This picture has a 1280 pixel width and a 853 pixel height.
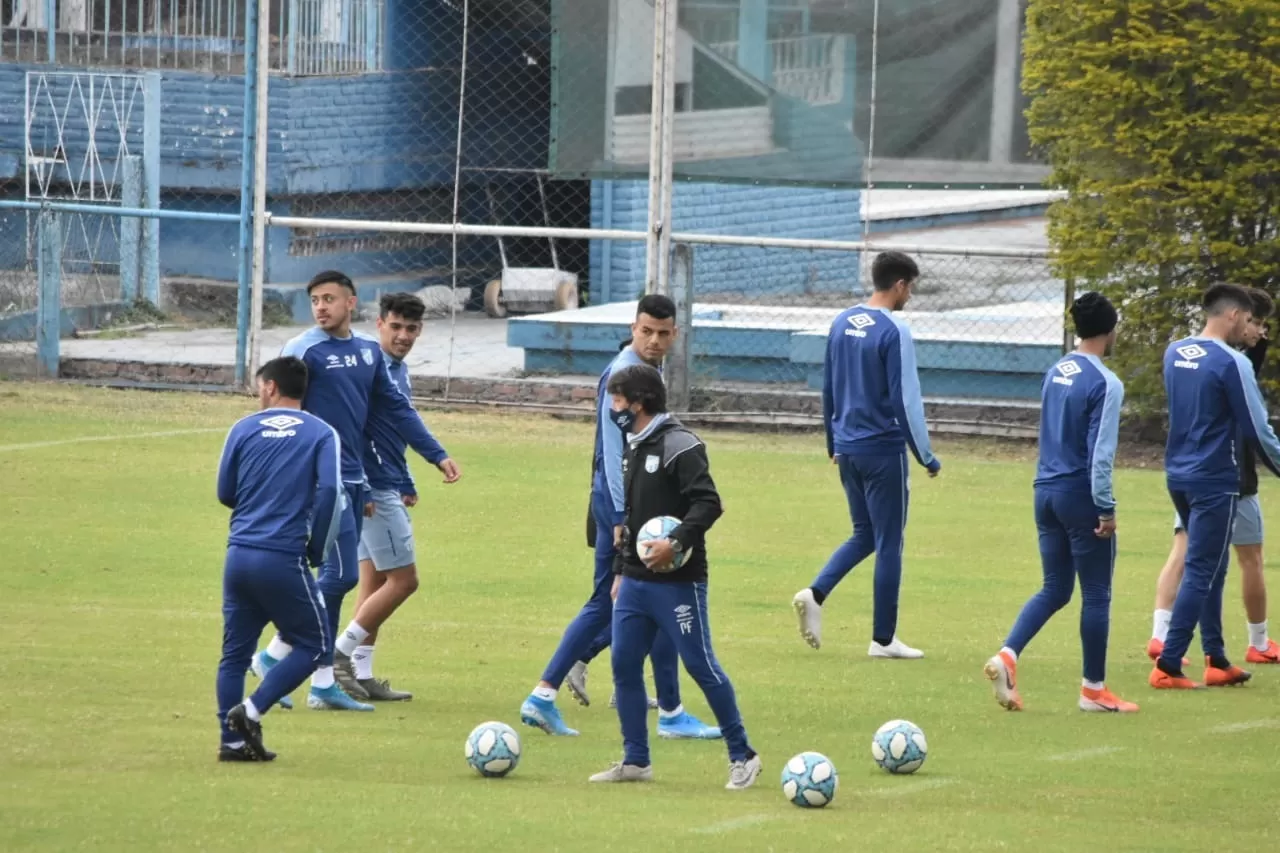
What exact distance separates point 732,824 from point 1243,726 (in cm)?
320

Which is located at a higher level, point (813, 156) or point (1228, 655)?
point (813, 156)

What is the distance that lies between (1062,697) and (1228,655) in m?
1.65

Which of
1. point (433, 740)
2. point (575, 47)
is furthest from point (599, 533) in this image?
point (575, 47)

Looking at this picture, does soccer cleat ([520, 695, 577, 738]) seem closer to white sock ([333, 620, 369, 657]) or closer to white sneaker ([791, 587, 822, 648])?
white sock ([333, 620, 369, 657])

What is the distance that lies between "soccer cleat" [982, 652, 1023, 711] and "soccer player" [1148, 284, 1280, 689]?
1039 millimetres

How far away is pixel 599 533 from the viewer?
889 centimetres

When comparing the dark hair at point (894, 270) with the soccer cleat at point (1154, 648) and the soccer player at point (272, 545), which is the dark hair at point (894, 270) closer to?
the soccer cleat at point (1154, 648)

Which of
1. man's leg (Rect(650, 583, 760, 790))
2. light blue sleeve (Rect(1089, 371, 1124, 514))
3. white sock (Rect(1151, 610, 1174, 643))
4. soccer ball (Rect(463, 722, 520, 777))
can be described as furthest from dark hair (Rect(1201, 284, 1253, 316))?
soccer ball (Rect(463, 722, 520, 777))

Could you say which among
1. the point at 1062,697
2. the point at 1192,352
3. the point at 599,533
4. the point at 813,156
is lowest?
the point at 1062,697

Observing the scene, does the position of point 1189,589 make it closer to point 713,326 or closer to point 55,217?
point 713,326

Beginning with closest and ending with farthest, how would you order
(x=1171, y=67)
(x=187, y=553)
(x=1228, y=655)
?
(x=1228, y=655)
(x=187, y=553)
(x=1171, y=67)

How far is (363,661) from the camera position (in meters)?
9.30

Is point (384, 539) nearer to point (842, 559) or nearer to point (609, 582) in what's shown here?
point (609, 582)

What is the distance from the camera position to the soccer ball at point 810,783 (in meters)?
7.22
